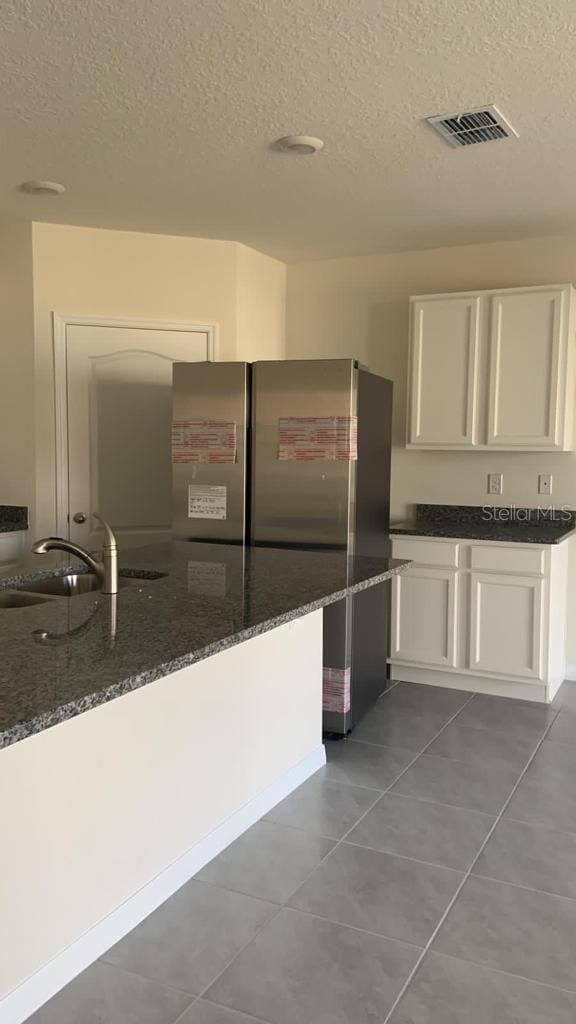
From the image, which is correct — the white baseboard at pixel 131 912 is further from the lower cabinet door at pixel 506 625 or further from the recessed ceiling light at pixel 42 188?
the recessed ceiling light at pixel 42 188

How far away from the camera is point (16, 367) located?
411cm


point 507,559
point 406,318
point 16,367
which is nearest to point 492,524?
point 507,559

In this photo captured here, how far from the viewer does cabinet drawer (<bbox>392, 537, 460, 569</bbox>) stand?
4.04m

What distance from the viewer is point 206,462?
3727 mm

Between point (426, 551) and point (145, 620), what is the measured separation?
2.38 metres

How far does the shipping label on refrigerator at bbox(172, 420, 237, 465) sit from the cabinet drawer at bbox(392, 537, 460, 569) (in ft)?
3.46

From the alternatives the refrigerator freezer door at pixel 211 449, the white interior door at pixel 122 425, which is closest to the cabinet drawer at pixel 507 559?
the refrigerator freezer door at pixel 211 449

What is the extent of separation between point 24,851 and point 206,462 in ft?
7.18

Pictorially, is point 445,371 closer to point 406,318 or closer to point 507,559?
point 406,318

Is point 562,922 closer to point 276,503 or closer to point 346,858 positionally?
point 346,858

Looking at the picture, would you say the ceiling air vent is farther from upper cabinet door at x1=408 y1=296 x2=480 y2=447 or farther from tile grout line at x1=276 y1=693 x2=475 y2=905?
tile grout line at x1=276 y1=693 x2=475 y2=905

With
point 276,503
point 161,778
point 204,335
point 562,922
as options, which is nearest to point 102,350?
point 204,335

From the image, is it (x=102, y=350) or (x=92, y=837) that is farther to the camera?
(x=102, y=350)

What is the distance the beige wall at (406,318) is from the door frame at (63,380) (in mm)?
1060
